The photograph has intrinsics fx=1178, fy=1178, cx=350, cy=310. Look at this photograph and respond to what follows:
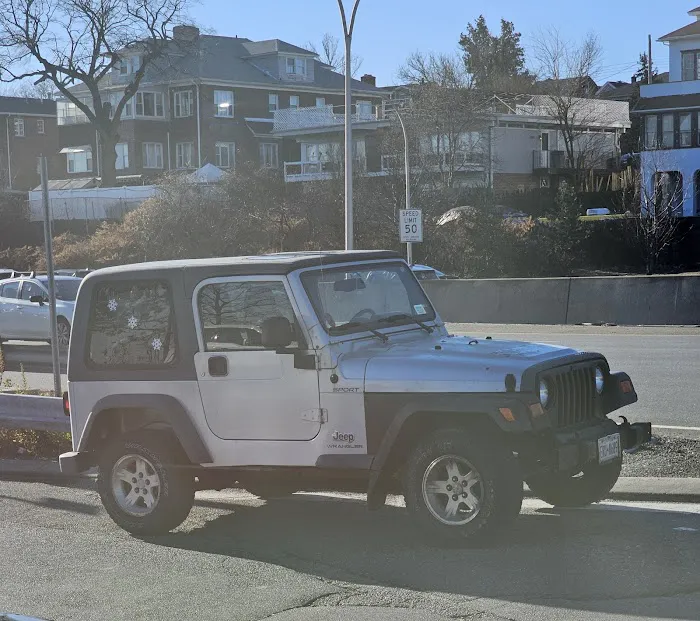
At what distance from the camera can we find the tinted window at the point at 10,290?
83.1 ft

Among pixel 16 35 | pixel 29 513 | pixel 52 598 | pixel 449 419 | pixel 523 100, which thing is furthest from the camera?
pixel 523 100

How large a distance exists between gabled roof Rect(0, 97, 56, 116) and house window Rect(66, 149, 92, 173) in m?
8.52

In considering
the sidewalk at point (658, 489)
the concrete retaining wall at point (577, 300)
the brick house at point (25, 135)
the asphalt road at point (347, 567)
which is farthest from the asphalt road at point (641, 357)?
the brick house at point (25, 135)

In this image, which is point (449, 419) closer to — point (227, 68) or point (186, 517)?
point (186, 517)

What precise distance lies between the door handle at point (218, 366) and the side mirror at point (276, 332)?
40cm

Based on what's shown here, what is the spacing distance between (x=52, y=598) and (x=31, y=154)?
282 ft

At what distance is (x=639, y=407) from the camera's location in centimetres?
1309

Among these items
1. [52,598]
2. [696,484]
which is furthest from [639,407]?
[52,598]

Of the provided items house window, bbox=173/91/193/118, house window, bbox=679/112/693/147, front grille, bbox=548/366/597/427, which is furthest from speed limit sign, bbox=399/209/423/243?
house window, bbox=173/91/193/118

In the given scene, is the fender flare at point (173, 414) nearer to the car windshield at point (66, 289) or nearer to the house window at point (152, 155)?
the car windshield at point (66, 289)

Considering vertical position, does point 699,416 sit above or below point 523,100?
below

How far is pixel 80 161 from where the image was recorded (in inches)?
3179

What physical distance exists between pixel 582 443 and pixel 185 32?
2520 inches

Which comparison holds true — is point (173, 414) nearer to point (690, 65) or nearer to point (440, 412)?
point (440, 412)
